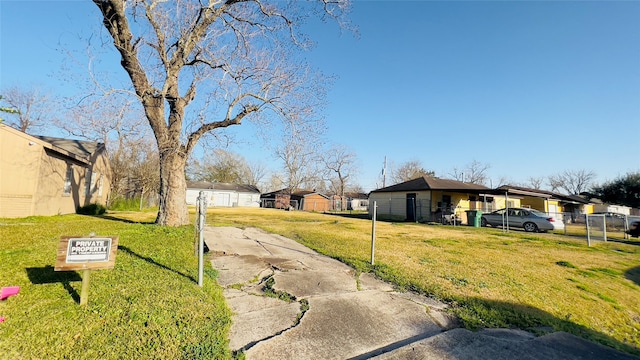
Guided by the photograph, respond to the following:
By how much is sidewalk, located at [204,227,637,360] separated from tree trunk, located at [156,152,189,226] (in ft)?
19.2

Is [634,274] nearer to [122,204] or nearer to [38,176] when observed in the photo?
[38,176]

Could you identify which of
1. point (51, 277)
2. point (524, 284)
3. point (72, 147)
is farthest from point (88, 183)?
point (524, 284)

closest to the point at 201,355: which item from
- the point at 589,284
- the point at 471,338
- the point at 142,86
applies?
the point at 471,338

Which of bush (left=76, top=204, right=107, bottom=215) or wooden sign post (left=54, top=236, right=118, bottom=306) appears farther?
bush (left=76, top=204, right=107, bottom=215)

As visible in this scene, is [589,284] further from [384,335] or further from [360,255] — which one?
[384,335]

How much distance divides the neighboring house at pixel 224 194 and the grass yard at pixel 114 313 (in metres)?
41.0

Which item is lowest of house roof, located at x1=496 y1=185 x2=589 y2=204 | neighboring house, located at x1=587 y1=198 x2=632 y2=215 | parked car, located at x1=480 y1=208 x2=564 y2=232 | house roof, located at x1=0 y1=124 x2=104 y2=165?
parked car, located at x1=480 y1=208 x2=564 y2=232

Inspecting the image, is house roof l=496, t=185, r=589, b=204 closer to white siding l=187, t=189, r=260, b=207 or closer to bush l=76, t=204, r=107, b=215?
bush l=76, t=204, r=107, b=215

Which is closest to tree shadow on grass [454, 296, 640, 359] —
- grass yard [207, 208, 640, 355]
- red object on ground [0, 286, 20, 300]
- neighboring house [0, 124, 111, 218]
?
grass yard [207, 208, 640, 355]

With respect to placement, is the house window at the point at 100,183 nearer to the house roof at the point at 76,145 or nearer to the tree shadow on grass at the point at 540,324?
the house roof at the point at 76,145

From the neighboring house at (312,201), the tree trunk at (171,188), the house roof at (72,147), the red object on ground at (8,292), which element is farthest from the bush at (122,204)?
the neighboring house at (312,201)

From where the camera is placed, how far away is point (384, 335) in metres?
2.71

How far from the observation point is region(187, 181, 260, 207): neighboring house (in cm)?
4341

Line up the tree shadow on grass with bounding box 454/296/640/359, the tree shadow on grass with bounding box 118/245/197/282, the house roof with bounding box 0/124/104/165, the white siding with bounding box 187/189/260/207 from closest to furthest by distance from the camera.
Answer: the tree shadow on grass with bounding box 454/296/640/359 < the tree shadow on grass with bounding box 118/245/197/282 < the house roof with bounding box 0/124/104/165 < the white siding with bounding box 187/189/260/207
